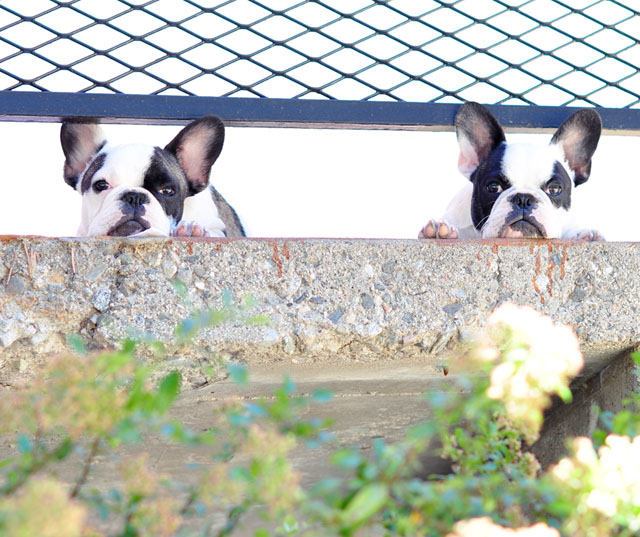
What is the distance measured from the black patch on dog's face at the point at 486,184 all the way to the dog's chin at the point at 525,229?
253 millimetres

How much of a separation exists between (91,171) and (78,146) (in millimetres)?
118

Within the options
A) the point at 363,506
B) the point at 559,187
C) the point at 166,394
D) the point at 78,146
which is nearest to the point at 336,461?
the point at 363,506

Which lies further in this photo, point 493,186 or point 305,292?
point 493,186

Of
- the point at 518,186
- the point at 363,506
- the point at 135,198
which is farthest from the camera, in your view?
the point at 518,186

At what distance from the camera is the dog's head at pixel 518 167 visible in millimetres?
2643

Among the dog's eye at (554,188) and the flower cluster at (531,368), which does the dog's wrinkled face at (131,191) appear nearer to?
the dog's eye at (554,188)

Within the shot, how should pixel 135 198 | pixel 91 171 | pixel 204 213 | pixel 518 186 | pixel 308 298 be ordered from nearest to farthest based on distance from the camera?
1. pixel 308 298
2. pixel 135 198
3. pixel 518 186
4. pixel 91 171
5. pixel 204 213

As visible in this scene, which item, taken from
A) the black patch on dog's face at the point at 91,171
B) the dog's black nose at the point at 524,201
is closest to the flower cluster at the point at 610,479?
the dog's black nose at the point at 524,201

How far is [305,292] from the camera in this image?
2.03 metres

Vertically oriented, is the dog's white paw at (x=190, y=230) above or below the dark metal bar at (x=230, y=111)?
below

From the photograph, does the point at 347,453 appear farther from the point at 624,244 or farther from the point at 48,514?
the point at 624,244

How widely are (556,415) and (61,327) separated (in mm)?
1405

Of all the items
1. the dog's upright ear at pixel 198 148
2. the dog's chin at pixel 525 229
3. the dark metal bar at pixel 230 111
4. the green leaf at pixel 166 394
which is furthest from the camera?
the dog's upright ear at pixel 198 148

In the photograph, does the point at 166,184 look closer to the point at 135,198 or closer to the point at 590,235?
the point at 135,198
